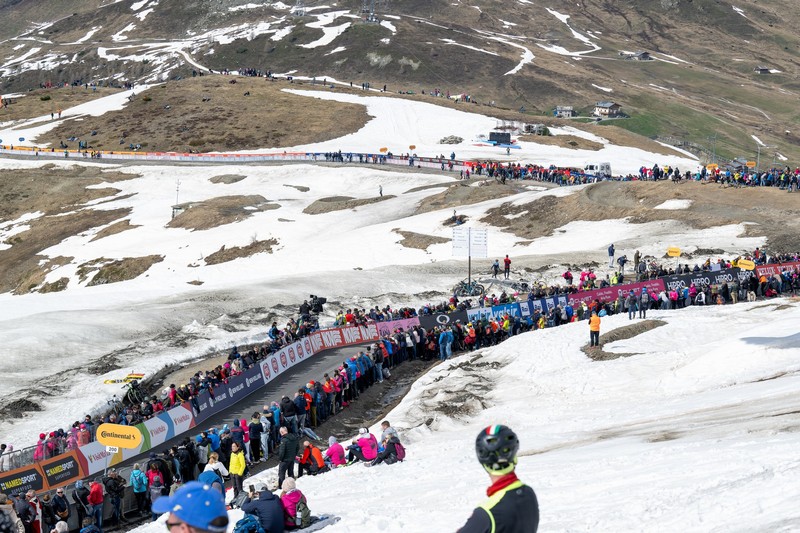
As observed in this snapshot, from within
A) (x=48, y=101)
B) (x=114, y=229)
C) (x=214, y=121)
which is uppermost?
(x=48, y=101)

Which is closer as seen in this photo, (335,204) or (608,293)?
(608,293)

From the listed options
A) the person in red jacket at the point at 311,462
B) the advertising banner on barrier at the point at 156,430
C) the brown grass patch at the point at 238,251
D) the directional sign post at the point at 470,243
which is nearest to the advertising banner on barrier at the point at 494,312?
the directional sign post at the point at 470,243

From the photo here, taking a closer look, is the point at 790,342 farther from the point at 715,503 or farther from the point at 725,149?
the point at 725,149

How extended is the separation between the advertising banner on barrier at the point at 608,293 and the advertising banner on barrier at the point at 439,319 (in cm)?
529

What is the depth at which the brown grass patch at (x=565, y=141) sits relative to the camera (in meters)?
112

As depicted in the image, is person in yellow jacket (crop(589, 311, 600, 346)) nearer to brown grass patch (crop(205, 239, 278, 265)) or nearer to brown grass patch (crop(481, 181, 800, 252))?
brown grass patch (crop(481, 181, 800, 252))

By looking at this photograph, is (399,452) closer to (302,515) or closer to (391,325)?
(302,515)

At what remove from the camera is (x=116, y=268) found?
2527 inches

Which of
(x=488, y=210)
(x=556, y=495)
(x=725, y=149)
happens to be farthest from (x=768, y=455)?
(x=725, y=149)

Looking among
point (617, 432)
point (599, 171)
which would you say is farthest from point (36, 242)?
point (617, 432)

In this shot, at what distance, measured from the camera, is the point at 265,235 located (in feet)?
227

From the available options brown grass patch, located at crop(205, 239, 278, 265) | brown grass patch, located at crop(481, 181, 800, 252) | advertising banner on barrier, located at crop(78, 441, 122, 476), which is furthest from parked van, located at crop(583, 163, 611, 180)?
advertising banner on barrier, located at crop(78, 441, 122, 476)

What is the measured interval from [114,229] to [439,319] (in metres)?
44.7

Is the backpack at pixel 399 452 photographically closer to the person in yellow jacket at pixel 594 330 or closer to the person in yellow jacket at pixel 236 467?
the person in yellow jacket at pixel 236 467
